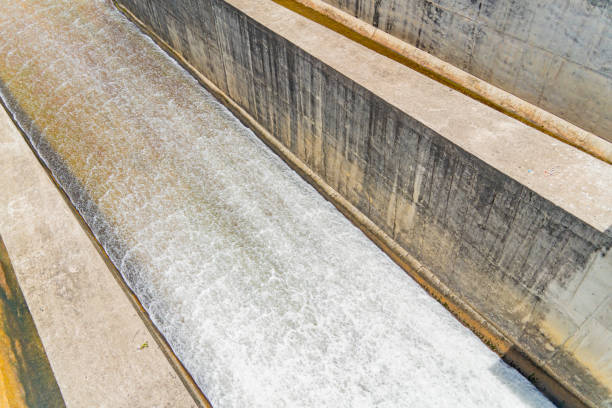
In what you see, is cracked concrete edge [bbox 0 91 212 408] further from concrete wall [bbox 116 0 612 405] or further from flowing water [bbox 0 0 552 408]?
concrete wall [bbox 116 0 612 405]

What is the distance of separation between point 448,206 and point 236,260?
4148 mm

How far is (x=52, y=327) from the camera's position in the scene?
8.76 m

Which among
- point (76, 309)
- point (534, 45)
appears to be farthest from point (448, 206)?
point (76, 309)

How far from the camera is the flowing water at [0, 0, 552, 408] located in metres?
7.39

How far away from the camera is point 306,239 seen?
9086mm

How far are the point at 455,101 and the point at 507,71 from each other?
1.05 m

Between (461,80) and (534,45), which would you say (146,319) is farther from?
(534,45)

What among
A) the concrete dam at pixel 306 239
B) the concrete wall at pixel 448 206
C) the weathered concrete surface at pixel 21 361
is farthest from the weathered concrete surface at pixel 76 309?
the concrete wall at pixel 448 206

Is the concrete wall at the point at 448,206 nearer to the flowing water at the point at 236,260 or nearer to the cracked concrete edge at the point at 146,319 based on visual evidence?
the flowing water at the point at 236,260

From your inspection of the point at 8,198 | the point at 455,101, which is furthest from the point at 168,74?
the point at 455,101

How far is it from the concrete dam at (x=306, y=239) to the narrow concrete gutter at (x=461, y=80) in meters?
0.18

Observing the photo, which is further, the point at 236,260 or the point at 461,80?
the point at 236,260

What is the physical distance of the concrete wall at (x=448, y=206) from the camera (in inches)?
233

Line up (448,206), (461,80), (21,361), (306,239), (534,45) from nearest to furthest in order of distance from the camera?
(534,45) → (448,206) → (461,80) → (21,361) → (306,239)
